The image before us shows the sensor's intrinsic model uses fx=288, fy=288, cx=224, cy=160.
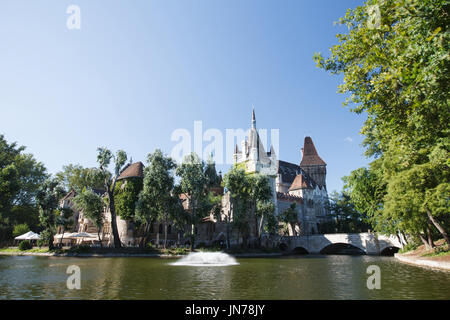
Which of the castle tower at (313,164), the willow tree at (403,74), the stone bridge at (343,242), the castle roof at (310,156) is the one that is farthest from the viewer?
the castle roof at (310,156)

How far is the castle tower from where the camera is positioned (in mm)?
92250

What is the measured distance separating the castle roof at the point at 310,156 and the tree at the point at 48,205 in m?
73.8

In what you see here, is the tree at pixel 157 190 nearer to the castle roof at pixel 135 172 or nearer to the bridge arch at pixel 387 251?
the castle roof at pixel 135 172

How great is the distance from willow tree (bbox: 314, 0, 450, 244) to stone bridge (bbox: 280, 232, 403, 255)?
2562 centimetres

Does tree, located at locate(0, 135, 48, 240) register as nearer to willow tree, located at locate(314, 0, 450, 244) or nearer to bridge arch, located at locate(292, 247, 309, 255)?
bridge arch, located at locate(292, 247, 309, 255)

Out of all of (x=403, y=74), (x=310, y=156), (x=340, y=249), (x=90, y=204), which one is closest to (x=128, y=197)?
(x=90, y=204)

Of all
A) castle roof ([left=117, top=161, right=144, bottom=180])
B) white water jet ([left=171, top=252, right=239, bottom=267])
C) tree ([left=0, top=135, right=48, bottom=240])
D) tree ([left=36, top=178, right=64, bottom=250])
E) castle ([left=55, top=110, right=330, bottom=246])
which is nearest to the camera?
white water jet ([left=171, top=252, right=239, bottom=267])

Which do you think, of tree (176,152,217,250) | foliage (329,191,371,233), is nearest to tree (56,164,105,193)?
tree (176,152,217,250)

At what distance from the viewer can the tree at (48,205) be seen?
1521 inches

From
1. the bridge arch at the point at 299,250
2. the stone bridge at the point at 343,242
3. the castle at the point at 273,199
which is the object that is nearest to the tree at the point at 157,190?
the castle at the point at 273,199

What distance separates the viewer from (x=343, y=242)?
47656 millimetres

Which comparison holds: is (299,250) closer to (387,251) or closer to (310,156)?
(387,251)
